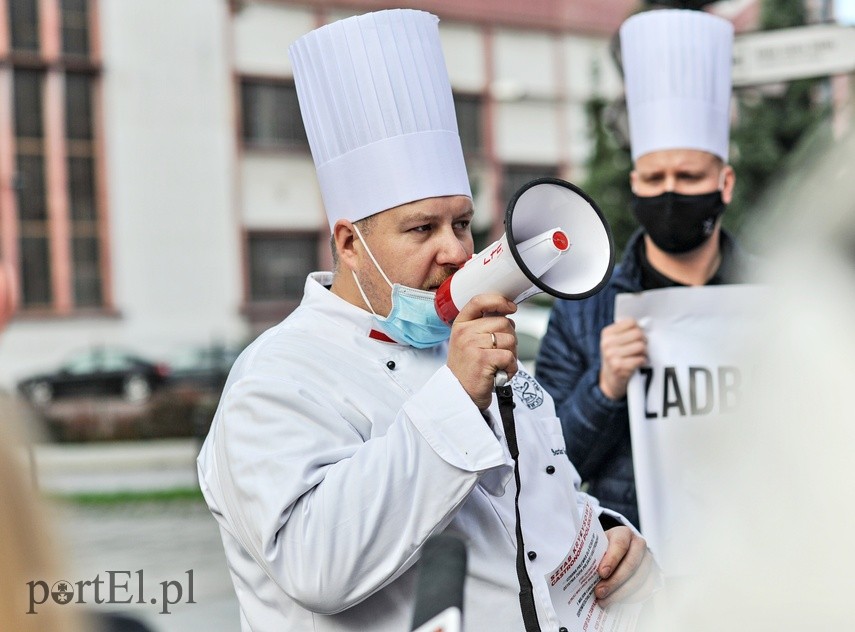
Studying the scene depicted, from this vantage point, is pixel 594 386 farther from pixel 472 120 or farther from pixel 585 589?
pixel 472 120

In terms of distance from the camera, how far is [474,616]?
1.97 meters

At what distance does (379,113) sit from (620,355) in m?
1.08

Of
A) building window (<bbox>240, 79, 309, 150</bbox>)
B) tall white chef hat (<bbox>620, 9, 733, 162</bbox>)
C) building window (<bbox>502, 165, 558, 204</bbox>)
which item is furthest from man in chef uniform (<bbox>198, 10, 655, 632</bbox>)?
building window (<bbox>502, 165, 558, 204</bbox>)

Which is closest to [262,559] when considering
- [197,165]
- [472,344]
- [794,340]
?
[472,344]

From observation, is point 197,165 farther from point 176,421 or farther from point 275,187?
point 176,421

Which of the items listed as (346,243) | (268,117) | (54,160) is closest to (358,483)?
(346,243)

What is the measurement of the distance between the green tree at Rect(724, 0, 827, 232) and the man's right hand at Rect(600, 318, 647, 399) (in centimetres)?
1316

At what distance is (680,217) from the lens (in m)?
3.22

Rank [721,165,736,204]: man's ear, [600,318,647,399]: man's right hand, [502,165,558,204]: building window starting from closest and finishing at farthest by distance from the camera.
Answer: [600,318,647,399]: man's right hand → [721,165,736,204]: man's ear → [502,165,558,204]: building window

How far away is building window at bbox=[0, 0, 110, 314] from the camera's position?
25.0 metres

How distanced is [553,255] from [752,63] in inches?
117

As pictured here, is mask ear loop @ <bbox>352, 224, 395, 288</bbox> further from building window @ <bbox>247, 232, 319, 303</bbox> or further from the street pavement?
building window @ <bbox>247, 232, 319, 303</bbox>

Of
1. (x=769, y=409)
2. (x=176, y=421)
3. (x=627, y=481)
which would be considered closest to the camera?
(x=769, y=409)

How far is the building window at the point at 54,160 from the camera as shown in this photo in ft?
82.0
